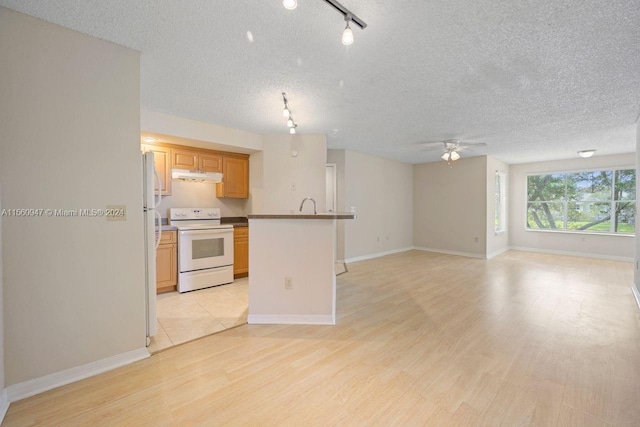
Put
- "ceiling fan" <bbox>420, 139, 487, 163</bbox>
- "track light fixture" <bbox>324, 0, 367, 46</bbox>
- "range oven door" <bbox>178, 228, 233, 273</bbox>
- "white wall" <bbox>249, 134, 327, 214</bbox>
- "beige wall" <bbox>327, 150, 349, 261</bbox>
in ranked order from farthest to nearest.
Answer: "beige wall" <bbox>327, 150, 349, 261</bbox> < "ceiling fan" <bbox>420, 139, 487, 163</bbox> < "white wall" <bbox>249, 134, 327, 214</bbox> < "range oven door" <bbox>178, 228, 233, 273</bbox> < "track light fixture" <bbox>324, 0, 367, 46</bbox>

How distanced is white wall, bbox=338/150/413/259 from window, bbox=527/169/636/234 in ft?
10.9

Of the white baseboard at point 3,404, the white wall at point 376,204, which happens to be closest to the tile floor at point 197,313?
the white baseboard at point 3,404

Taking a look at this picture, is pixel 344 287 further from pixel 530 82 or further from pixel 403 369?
pixel 530 82

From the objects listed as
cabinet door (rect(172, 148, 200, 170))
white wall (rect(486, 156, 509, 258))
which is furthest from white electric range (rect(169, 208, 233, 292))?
white wall (rect(486, 156, 509, 258))

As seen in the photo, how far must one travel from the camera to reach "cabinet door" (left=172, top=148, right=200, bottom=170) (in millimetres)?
3941

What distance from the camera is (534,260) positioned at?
588 cm

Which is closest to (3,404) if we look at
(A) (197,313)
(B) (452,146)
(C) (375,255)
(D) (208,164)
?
(A) (197,313)

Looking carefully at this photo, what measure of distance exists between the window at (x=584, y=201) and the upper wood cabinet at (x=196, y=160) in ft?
26.2

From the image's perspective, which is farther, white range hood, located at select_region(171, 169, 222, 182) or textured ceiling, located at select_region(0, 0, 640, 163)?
white range hood, located at select_region(171, 169, 222, 182)

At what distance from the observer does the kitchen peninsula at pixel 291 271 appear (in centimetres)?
266

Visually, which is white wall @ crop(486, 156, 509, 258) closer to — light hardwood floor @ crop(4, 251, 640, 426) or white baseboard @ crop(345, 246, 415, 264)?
white baseboard @ crop(345, 246, 415, 264)

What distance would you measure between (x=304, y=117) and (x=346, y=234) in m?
2.82

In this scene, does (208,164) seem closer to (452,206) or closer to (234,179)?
(234,179)

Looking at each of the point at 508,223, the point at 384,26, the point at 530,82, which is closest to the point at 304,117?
the point at 384,26
